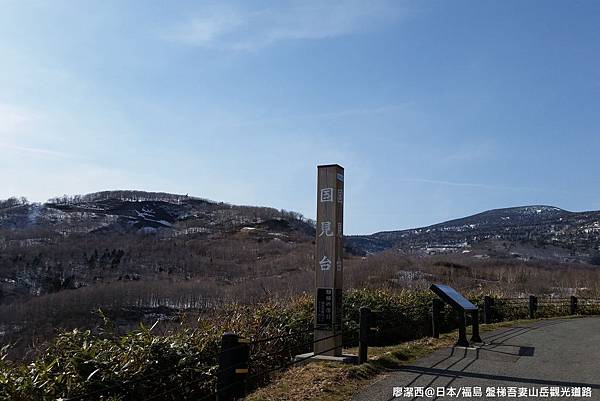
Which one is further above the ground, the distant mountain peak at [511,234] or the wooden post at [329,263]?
the distant mountain peak at [511,234]

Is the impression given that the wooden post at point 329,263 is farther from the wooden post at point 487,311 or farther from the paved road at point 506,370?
the wooden post at point 487,311

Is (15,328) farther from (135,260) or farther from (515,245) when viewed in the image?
(515,245)

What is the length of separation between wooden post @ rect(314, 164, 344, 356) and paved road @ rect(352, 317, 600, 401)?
44.5 inches

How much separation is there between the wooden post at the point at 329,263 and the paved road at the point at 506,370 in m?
1.13

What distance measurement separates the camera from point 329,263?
26.8 feet

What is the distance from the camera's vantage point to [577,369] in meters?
8.08

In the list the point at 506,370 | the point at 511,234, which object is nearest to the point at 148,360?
the point at 506,370

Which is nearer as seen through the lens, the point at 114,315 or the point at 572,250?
the point at 114,315

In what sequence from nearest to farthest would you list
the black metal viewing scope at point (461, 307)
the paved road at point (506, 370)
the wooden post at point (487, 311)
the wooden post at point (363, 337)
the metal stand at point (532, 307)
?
1. the paved road at point (506, 370)
2. the wooden post at point (363, 337)
3. the black metal viewing scope at point (461, 307)
4. the wooden post at point (487, 311)
5. the metal stand at point (532, 307)

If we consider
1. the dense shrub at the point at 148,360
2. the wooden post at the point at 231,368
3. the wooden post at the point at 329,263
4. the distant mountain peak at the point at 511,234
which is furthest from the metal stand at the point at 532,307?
the distant mountain peak at the point at 511,234

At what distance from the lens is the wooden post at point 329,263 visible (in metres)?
8.12

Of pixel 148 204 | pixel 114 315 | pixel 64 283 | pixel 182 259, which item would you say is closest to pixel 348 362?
pixel 114 315

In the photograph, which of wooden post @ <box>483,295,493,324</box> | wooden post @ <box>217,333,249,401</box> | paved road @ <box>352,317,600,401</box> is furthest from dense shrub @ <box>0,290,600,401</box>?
wooden post @ <box>483,295,493,324</box>

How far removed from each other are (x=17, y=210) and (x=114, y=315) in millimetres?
111460
